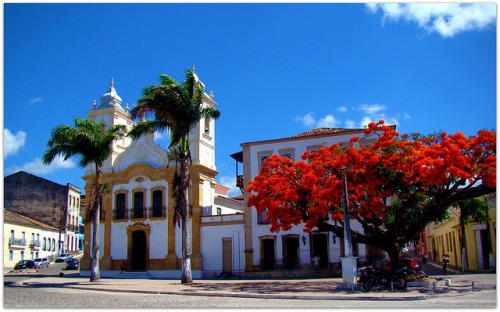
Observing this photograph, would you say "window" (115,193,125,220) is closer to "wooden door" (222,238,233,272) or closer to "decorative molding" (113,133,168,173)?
"decorative molding" (113,133,168,173)

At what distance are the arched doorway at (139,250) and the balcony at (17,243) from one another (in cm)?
1521

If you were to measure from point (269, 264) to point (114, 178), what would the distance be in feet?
41.2

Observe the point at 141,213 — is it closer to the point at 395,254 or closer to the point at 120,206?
the point at 120,206

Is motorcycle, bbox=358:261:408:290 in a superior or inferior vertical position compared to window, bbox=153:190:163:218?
inferior

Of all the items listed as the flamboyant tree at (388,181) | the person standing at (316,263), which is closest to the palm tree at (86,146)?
the flamboyant tree at (388,181)

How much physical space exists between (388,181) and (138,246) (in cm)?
2052

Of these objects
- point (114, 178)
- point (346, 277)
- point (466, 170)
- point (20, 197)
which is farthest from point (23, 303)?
point (20, 197)

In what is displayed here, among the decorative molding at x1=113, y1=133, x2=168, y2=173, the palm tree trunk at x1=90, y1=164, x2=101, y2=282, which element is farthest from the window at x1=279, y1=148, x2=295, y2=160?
the palm tree trunk at x1=90, y1=164, x2=101, y2=282

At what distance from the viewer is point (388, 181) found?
1858 cm

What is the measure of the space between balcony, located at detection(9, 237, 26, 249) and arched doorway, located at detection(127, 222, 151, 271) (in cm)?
1524

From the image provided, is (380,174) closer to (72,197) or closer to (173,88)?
(173,88)

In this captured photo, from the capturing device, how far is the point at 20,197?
5034 cm

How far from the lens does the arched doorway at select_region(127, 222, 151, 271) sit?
1286 inches

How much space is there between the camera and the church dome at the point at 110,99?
36.2 meters
